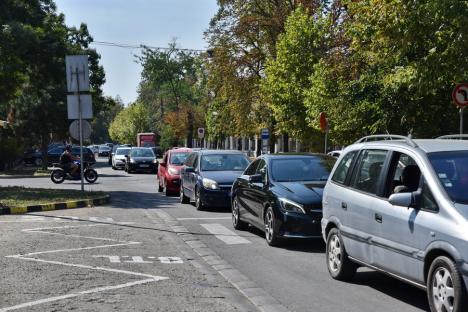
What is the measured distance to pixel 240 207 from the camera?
511 inches

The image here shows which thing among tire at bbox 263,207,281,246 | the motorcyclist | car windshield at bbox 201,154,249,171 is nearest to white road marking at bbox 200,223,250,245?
tire at bbox 263,207,281,246

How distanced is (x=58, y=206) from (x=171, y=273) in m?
9.71

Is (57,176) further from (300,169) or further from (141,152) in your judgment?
(300,169)

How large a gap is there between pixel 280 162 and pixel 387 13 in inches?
159

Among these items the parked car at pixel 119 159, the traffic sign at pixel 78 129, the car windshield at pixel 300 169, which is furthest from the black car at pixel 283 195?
the parked car at pixel 119 159

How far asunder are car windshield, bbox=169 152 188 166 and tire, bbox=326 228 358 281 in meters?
15.4

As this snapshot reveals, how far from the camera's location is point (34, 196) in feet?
63.7

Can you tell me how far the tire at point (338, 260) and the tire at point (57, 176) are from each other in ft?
75.8

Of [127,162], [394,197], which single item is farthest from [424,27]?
[127,162]

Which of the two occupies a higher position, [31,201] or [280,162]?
[280,162]

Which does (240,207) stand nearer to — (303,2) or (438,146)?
(438,146)

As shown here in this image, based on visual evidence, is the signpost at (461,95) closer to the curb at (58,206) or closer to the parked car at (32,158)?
the curb at (58,206)

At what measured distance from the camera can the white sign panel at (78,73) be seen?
20.0 metres

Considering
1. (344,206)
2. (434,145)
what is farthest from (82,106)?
(434,145)
